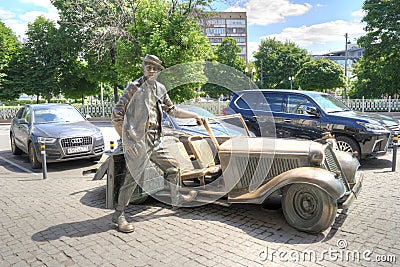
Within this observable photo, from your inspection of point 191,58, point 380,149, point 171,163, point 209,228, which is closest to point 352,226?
point 209,228

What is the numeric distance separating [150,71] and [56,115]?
606cm

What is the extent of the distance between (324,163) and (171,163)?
6.80 feet

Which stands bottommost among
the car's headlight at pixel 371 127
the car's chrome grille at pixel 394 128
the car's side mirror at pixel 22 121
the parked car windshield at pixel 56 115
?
the car's chrome grille at pixel 394 128

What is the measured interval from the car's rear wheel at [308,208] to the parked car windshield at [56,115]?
277 inches

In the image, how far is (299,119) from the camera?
799cm

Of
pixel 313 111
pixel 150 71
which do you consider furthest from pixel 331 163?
pixel 313 111

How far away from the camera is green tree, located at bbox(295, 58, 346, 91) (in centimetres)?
3284

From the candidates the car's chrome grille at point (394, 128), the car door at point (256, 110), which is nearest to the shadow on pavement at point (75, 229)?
the car door at point (256, 110)

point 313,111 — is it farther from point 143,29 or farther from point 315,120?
point 143,29

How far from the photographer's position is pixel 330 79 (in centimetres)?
3297

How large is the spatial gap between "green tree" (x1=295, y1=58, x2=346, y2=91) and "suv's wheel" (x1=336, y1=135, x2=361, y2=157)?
27.7 meters

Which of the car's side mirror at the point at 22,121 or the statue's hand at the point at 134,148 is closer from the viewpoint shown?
the statue's hand at the point at 134,148

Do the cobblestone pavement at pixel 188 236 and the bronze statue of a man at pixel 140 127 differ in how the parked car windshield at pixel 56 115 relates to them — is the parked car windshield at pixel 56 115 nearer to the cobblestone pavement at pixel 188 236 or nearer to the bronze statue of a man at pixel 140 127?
the cobblestone pavement at pixel 188 236

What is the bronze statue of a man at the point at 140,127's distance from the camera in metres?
3.97
